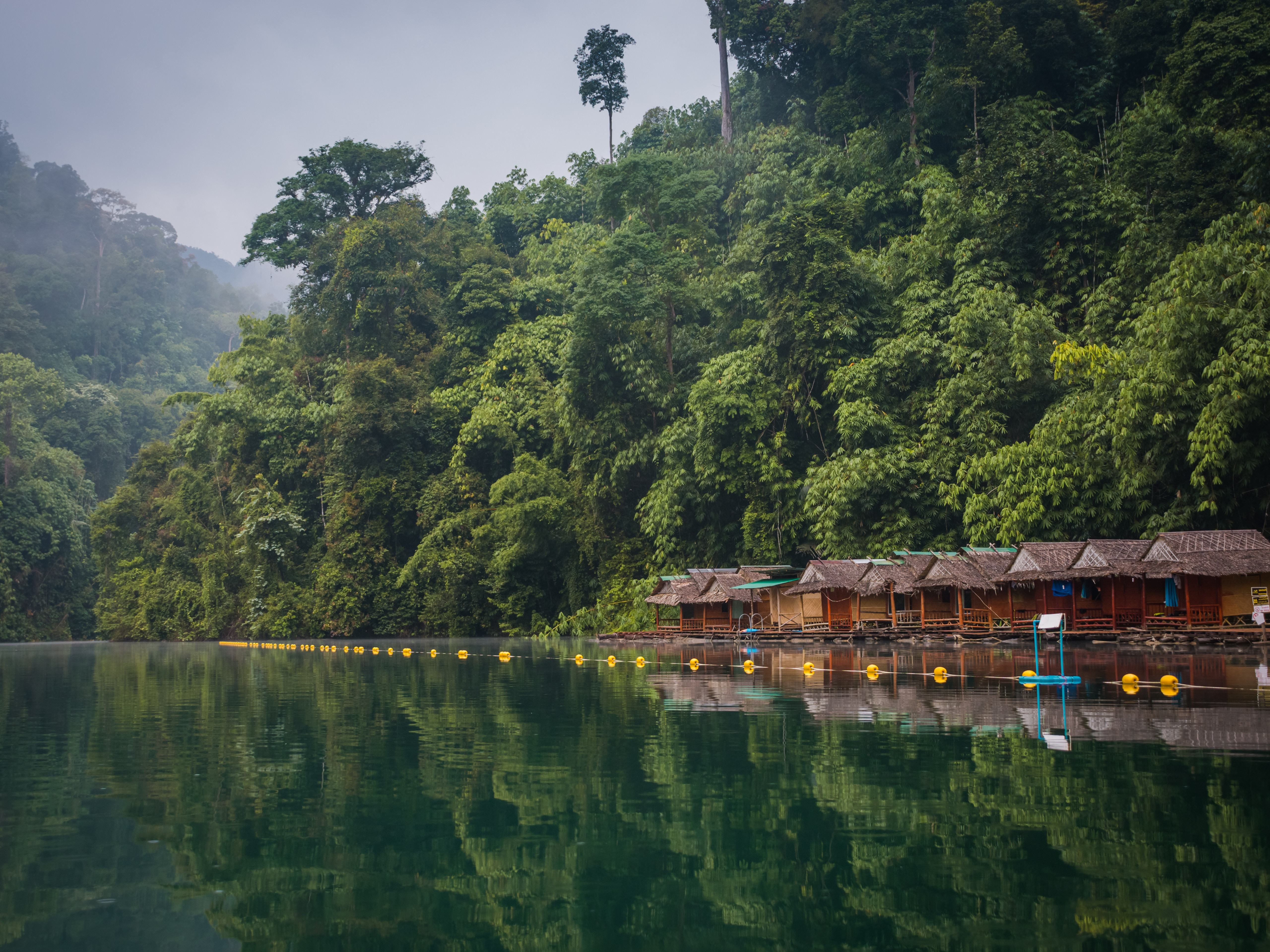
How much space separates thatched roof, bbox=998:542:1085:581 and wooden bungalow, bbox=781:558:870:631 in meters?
5.21

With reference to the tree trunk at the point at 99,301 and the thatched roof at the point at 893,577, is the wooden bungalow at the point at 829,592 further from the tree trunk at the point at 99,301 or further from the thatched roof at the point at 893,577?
the tree trunk at the point at 99,301

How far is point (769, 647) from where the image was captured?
103ft

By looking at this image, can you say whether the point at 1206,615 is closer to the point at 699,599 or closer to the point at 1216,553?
the point at 1216,553

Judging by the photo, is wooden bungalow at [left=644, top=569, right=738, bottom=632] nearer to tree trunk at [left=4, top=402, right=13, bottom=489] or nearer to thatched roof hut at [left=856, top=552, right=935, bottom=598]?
thatched roof hut at [left=856, top=552, right=935, bottom=598]

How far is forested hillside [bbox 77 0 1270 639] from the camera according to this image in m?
28.9

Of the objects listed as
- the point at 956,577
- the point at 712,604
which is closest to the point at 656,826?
the point at 956,577

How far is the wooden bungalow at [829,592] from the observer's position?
3158 cm

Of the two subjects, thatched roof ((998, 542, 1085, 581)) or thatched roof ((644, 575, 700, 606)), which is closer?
thatched roof ((998, 542, 1085, 581))

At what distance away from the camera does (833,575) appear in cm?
3170

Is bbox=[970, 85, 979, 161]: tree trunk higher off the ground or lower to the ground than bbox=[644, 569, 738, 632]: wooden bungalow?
higher

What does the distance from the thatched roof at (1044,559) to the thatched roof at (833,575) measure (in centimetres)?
518

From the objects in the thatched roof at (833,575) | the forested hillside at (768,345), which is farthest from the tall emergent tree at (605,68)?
the thatched roof at (833,575)

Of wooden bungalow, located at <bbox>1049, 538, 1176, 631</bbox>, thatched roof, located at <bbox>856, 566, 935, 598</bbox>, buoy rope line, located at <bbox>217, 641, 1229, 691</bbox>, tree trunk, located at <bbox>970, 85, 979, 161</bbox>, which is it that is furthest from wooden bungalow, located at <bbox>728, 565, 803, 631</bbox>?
tree trunk, located at <bbox>970, 85, 979, 161</bbox>

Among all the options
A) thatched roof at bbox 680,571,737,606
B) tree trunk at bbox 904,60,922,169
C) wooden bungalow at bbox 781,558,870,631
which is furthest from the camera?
tree trunk at bbox 904,60,922,169
